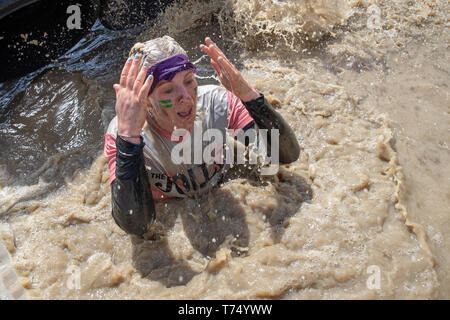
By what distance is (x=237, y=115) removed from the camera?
3.05 metres

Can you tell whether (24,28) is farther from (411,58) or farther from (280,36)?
(411,58)

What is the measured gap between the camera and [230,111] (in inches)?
121

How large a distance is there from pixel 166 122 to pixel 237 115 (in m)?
0.54

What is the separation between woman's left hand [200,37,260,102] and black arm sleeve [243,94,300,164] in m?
0.05

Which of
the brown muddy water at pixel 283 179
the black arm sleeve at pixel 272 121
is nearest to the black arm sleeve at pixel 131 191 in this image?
the brown muddy water at pixel 283 179

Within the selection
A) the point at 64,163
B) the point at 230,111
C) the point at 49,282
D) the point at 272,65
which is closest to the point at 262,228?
the point at 230,111

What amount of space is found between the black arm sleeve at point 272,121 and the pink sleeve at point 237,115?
18 centimetres

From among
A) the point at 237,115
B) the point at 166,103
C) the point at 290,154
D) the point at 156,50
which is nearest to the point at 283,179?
the point at 290,154

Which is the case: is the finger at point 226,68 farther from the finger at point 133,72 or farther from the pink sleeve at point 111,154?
the pink sleeve at point 111,154

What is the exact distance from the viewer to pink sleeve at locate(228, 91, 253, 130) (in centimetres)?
302

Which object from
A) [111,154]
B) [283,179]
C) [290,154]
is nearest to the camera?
[111,154]

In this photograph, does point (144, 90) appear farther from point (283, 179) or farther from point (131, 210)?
point (283, 179)

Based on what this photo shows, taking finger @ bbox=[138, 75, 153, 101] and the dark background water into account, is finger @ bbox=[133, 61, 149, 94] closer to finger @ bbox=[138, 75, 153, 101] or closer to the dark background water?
finger @ bbox=[138, 75, 153, 101]

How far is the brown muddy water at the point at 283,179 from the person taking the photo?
273 centimetres
